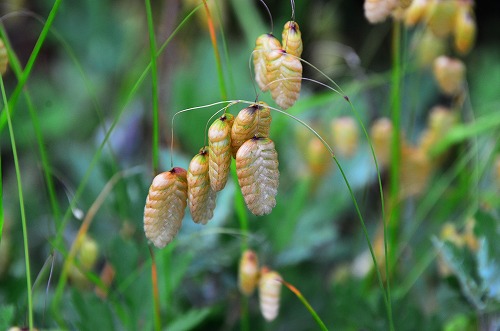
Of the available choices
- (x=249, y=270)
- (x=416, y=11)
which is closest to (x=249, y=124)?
(x=249, y=270)

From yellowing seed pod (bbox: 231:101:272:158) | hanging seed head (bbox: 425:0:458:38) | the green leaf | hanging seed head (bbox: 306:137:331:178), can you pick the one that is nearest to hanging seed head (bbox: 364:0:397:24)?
yellowing seed pod (bbox: 231:101:272:158)

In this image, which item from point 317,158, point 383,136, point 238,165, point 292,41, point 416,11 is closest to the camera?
point 238,165

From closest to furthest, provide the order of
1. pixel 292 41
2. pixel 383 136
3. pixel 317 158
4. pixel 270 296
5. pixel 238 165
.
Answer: pixel 238 165 < pixel 292 41 < pixel 270 296 < pixel 383 136 < pixel 317 158

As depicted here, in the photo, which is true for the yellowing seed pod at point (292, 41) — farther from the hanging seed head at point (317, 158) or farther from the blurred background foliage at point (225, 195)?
the hanging seed head at point (317, 158)

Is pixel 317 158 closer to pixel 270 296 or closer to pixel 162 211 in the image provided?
pixel 270 296

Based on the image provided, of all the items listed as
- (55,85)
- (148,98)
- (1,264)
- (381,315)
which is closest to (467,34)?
(381,315)

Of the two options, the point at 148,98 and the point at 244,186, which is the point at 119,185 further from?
the point at 148,98

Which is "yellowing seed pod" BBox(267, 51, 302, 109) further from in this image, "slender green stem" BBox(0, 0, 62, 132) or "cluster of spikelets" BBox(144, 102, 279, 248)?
"slender green stem" BBox(0, 0, 62, 132)
